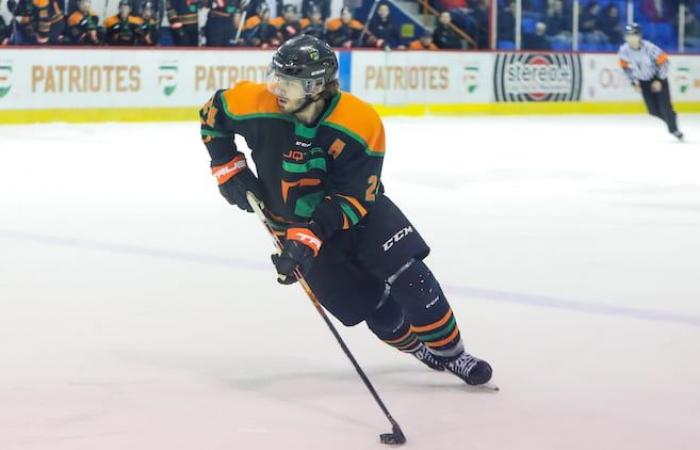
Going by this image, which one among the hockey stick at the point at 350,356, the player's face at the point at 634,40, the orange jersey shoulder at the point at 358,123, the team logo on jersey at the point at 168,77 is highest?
the orange jersey shoulder at the point at 358,123

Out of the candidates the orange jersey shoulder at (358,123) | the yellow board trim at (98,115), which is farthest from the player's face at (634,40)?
the orange jersey shoulder at (358,123)

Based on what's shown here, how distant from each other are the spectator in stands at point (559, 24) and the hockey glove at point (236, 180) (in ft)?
47.9

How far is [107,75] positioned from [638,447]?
11.9 meters

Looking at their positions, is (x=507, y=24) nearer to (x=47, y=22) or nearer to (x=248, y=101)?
(x=47, y=22)

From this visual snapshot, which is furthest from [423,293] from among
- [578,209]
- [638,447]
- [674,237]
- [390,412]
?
[578,209]

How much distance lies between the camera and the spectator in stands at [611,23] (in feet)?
59.6

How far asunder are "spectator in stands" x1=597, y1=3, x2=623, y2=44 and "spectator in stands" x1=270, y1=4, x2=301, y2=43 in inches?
178

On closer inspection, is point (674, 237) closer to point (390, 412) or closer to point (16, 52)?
point (390, 412)

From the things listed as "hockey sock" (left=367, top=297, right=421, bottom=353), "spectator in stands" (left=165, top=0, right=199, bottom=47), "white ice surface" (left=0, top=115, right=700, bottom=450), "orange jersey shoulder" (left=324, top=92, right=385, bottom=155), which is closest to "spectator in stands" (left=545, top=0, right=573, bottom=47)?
"spectator in stands" (left=165, top=0, right=199, bottom=47)

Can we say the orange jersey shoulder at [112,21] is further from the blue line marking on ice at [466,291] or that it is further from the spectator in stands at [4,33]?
the blue line marking on ice at [466,291]

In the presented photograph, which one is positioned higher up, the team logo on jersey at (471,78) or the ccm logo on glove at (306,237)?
the ccm logo on glove at (306,237)

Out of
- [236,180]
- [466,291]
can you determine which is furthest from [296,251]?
[466,291]

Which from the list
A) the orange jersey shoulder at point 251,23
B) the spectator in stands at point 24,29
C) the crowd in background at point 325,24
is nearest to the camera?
the spectator in stands at point 24,29

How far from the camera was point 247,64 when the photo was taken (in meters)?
15.3
